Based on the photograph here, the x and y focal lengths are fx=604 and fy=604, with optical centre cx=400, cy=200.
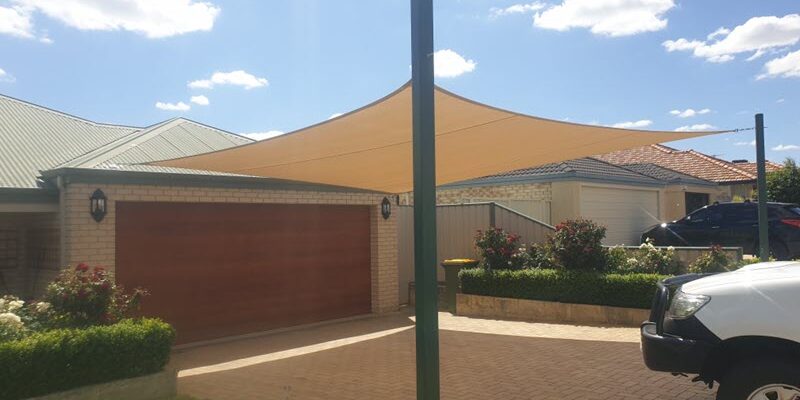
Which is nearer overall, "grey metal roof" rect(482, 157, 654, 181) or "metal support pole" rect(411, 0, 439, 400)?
"metal support pole" rect(411, 0, 439, 400)

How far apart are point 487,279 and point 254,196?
4744mm

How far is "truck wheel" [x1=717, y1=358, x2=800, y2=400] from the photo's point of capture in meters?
4.13

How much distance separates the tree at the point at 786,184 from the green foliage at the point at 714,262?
18010 millimetres

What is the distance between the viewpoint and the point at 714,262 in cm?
994


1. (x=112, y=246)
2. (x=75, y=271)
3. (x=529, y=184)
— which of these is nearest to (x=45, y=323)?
(x=75, y=271)

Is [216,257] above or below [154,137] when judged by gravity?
below

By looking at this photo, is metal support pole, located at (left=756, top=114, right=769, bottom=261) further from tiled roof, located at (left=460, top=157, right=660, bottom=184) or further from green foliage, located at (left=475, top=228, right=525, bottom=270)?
tiled roof, located at (left=460, top=157, right=660, bottom=184)

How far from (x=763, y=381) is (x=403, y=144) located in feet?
15.1

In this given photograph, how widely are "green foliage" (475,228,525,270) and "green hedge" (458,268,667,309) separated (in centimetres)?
30

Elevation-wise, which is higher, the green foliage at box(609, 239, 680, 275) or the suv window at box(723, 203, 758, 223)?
the suv window at box(723, 203, 758, 223)

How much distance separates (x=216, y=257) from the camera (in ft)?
31.7

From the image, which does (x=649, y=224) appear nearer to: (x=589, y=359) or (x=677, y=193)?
(x=677, y=193)

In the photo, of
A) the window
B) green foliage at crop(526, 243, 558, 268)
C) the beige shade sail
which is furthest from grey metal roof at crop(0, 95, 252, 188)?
the window

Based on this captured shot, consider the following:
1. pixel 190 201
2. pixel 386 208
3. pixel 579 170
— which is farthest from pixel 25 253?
pixel 579 170
